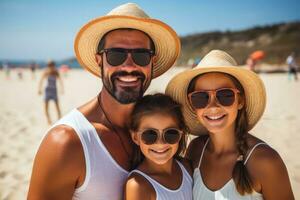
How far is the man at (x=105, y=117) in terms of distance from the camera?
6.75 feet

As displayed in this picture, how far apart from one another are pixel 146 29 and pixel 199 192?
4.19 feet

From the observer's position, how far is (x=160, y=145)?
236 cm

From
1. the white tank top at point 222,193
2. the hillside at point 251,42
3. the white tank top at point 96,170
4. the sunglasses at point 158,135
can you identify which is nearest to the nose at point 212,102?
the sunglasses at point 158,135

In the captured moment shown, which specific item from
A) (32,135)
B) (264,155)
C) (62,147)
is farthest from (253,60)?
(62,147)

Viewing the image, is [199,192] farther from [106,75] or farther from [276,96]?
[276,96]

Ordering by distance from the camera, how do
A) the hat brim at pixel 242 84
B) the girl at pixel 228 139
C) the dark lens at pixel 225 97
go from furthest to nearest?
the hat brim at pixel 242 84, the dark lens at pixel 225 97, the girl at pixel 228 139

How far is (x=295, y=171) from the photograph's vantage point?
17.6ft

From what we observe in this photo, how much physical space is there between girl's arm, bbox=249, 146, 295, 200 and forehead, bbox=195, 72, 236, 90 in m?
0.61

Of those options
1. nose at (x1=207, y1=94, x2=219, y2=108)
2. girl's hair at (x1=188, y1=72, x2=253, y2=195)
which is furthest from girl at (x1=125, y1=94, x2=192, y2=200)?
girl's hair at (x1=188, y1=72, x2=253, y2=195)

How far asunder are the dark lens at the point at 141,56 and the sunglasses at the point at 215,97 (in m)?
0.44

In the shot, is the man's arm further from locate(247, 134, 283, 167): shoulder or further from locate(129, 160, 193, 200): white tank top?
locate(247, 134, 283, 167): shoulder

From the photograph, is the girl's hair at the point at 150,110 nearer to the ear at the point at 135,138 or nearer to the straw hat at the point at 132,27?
the ear at the point at 135,138

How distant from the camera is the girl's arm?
6.90 ft

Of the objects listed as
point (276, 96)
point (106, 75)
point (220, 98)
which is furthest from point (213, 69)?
point (276, 96)
